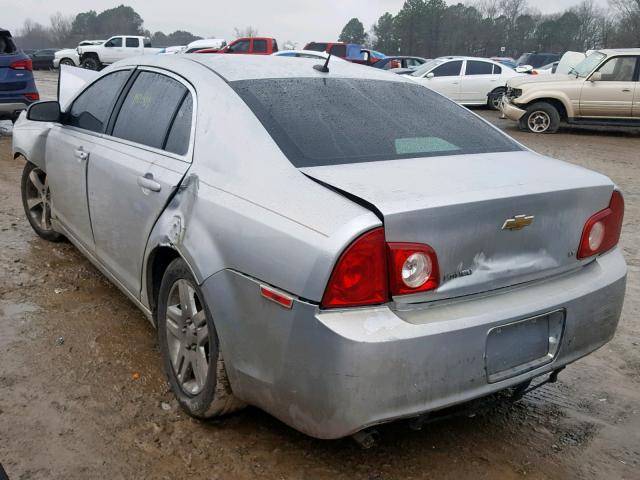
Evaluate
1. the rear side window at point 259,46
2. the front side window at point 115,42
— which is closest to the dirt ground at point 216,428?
the rear side window at point 259,46

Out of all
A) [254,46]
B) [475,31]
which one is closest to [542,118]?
[254,46]

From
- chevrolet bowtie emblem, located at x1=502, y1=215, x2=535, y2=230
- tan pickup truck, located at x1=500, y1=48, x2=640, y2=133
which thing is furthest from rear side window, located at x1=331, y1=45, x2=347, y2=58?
chevrolet bowtie emblem, located at x1=502, y1=215, x2=535, y2=230

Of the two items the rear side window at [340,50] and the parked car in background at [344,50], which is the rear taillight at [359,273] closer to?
the parked car in background at [344,50]

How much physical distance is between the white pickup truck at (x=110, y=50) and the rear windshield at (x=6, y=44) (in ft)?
70.1

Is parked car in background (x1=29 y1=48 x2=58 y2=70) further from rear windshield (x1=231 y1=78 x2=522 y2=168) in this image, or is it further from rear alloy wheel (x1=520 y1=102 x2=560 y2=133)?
rear windshield (x1=231 y1=78 x2=522 y2=168)

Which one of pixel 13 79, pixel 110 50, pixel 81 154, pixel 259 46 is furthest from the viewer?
pixel 110 50

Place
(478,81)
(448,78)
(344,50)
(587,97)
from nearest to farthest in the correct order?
(587,97) < (448,78) < (478,81) < (344,50)

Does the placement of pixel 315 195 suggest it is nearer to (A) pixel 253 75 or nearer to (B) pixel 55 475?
(A) pixel 253 75

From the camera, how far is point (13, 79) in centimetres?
1030

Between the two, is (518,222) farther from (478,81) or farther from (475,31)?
(475,31)

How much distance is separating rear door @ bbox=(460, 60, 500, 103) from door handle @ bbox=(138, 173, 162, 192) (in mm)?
15649

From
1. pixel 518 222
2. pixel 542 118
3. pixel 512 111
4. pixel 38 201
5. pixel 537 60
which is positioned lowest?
pixel 542 118

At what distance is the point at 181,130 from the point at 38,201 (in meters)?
2.73

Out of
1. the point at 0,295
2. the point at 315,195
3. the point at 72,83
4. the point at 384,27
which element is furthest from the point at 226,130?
the point at 384,27
